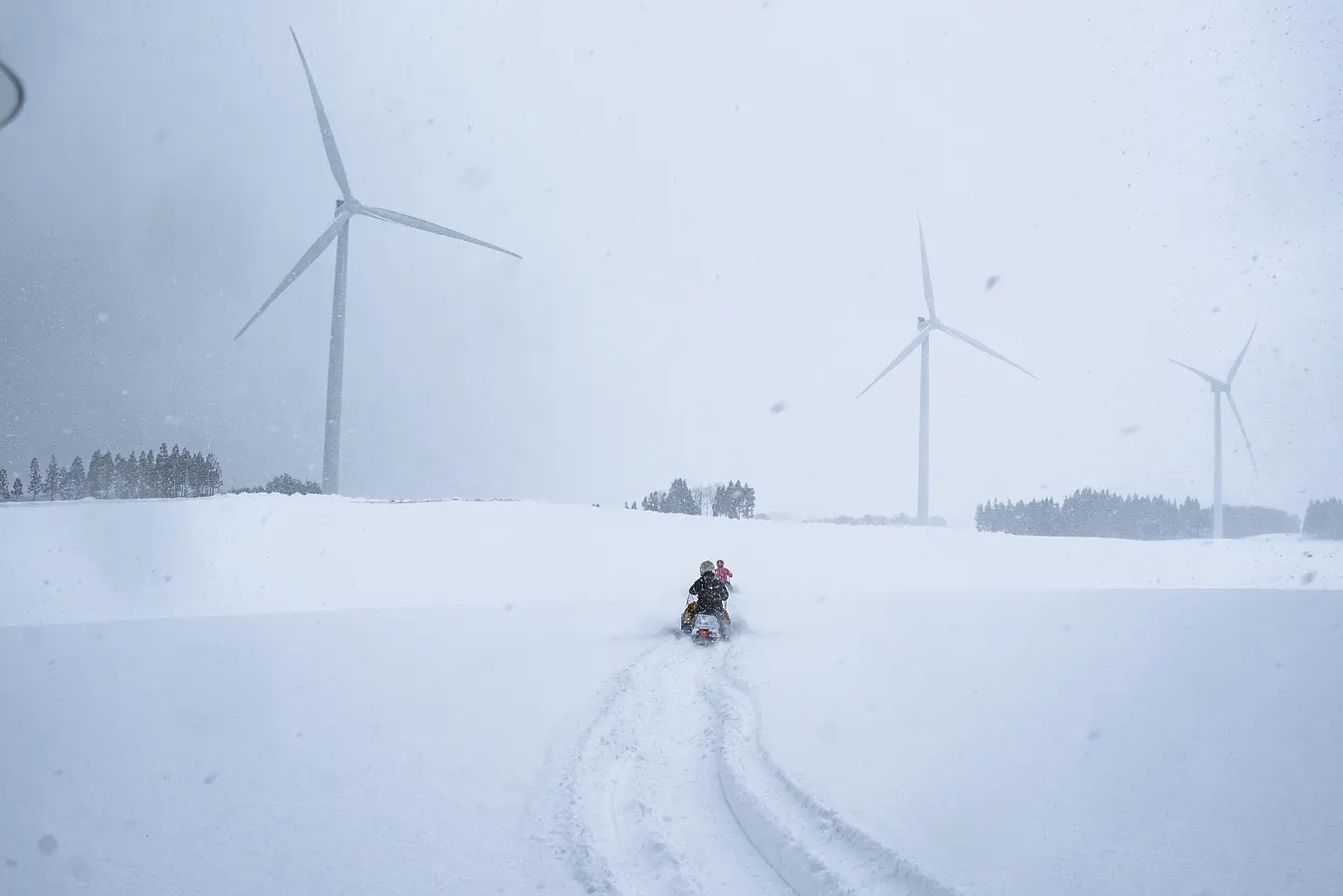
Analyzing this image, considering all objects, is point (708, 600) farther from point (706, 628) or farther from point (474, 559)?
point (474, 559)

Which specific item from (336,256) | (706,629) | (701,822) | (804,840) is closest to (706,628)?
(706,629)

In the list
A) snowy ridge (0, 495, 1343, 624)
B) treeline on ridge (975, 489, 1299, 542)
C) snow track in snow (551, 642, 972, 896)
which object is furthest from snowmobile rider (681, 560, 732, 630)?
treeline on ridge (975, 489, 1299, 542)

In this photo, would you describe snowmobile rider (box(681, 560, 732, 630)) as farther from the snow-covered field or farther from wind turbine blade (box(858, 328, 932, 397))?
wind turbine blade (box(858, 328, 932, 397))

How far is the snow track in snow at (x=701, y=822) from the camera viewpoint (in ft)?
15.9

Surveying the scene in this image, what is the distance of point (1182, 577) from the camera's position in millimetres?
37000

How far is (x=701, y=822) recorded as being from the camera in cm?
596

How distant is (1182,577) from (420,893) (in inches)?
1659

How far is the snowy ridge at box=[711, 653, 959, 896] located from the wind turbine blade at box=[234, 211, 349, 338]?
104 ft

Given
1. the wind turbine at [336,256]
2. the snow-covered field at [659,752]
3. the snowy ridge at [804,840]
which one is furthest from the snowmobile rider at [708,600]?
the wind turbine at [336,256]

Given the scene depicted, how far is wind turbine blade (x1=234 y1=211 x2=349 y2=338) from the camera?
106ft

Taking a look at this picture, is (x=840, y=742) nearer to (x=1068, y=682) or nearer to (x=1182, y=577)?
(x=1068, y=682)

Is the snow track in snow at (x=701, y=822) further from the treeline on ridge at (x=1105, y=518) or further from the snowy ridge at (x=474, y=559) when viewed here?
the treeline on ridge at (x=1105, y=518)

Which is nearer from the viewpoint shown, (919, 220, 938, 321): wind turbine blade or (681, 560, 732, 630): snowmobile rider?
(681, 560, 732, 630): snowmobile rider

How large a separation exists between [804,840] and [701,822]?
3.29 ft
